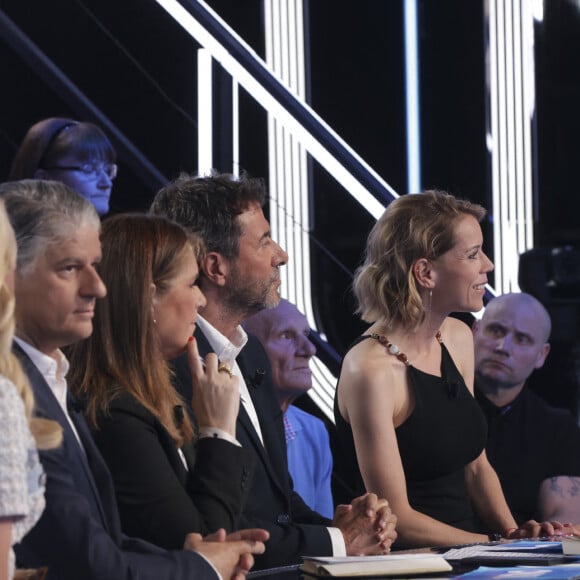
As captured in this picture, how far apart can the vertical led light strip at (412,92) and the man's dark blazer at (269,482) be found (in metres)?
2.57

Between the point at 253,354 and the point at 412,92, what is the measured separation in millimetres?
2807

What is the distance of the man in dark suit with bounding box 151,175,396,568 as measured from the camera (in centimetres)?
256

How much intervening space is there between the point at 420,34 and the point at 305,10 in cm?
56

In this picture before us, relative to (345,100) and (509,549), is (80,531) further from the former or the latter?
(345,100)

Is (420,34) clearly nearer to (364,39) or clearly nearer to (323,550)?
(364,39)

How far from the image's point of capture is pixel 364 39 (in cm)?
561

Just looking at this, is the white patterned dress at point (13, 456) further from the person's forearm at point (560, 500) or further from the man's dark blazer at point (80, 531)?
the person's forearm at point (560, 500)

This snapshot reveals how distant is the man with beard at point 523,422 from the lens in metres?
3.79

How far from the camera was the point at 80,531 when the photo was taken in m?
1.90

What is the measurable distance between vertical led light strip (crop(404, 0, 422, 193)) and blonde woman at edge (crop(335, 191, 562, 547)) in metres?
2.16

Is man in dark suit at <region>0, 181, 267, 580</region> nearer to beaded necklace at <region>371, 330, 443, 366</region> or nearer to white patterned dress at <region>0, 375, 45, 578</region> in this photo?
white patterned dress at <region>0, 375, 45, 578</region>

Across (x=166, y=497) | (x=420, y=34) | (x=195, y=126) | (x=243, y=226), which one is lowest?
(x=166, y=497)

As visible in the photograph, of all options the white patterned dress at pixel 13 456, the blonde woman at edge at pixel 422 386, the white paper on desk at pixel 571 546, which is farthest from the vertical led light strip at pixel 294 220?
the white patterned dress at pixel 13 456

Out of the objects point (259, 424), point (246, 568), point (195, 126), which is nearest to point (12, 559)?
point (246, 568)
